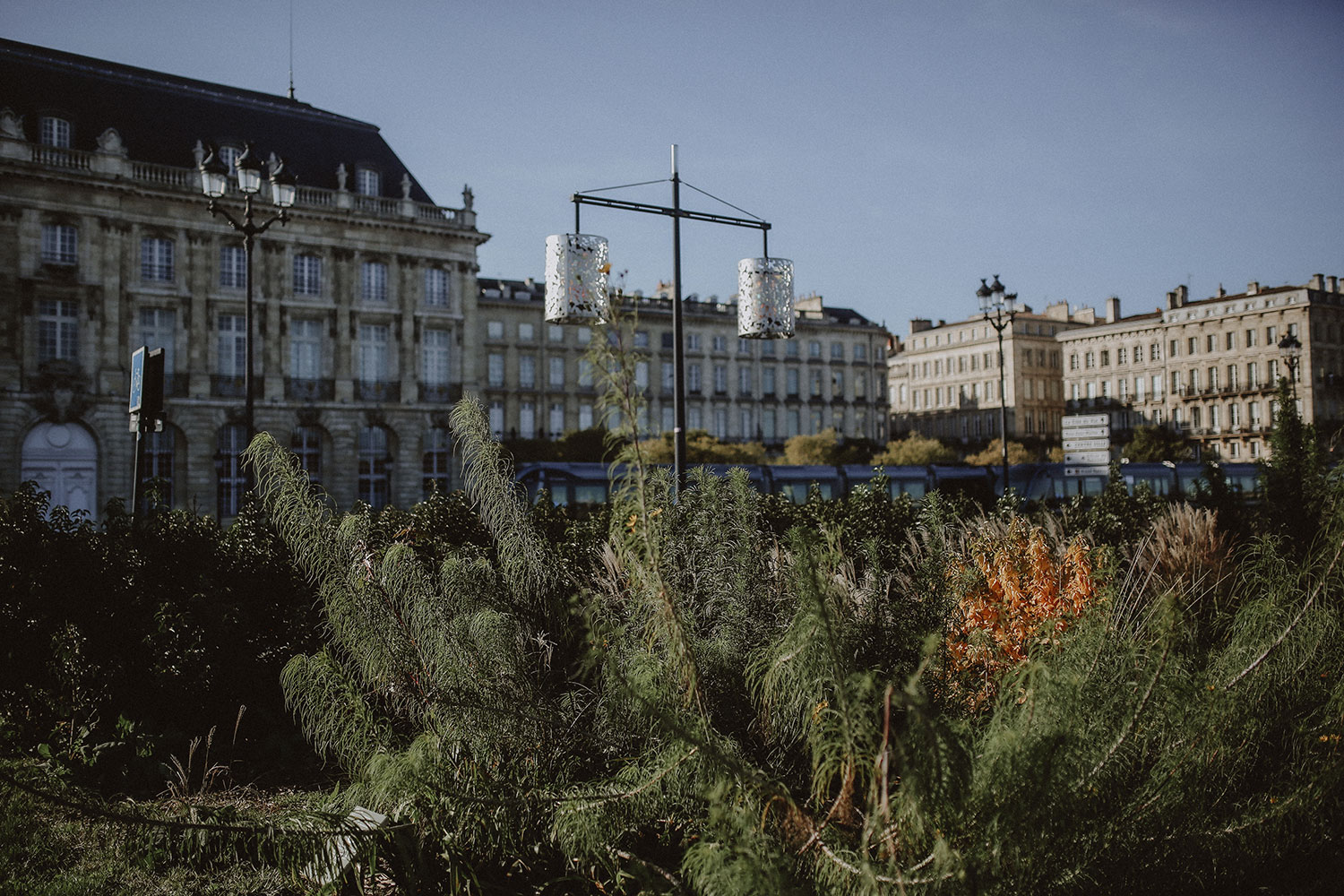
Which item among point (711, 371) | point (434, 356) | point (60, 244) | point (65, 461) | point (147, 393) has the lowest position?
point (65, 461)

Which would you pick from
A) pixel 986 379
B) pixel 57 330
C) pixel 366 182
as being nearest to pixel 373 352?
pixel 366 182

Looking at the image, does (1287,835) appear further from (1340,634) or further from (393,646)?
(393,646)

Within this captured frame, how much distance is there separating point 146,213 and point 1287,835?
118 ft

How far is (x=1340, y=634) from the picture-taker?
9.63ft

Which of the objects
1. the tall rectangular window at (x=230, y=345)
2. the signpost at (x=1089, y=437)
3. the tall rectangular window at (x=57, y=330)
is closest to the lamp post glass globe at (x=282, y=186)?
the signpost at (x=1089, y=437)

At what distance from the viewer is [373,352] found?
36.2 metres

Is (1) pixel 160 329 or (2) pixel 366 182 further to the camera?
(2) pixel 366 182

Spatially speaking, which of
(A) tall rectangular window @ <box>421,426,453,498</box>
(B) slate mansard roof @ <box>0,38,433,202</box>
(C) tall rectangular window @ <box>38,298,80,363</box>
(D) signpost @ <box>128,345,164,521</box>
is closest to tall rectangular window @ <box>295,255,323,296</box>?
(B) slate mansard roof @ <box>0,38,433,202</box>

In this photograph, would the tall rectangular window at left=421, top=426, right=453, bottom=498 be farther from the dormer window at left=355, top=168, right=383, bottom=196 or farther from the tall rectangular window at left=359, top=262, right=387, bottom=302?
the dormer window at left=355, top=168, right=383, bottom=196

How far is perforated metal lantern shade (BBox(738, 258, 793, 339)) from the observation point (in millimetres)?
7320

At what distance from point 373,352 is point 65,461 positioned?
10.7 meters

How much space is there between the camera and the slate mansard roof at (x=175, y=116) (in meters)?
31.1

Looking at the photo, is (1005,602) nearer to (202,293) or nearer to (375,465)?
(375,465)

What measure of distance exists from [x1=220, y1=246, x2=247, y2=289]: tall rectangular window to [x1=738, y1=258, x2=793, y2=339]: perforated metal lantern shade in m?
30.8
